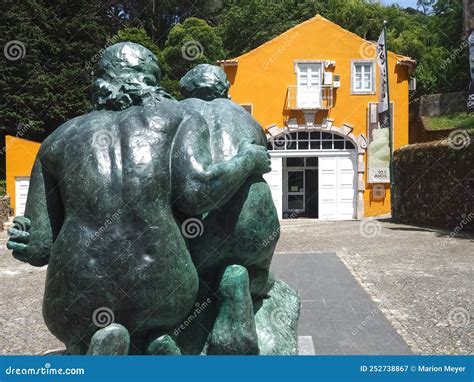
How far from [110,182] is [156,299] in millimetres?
556

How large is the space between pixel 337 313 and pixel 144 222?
12.1 feet

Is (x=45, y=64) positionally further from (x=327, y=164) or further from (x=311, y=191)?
(x=327, y=164)

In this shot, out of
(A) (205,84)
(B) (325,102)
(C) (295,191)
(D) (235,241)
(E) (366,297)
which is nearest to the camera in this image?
(D) (235,241)

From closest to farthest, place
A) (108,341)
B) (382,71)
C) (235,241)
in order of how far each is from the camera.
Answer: (108,341) → (235,241) → (382,71)

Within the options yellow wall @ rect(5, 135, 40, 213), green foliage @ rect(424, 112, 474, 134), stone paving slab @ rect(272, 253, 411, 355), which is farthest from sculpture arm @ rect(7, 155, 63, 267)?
green foliage @ rect(424, 112, 474, 134)

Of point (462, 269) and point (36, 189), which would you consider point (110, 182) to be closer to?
point (36, 189)

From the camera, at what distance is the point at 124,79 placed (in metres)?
2.45

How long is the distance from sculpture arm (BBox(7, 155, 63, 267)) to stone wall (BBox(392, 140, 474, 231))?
1234 centimetres

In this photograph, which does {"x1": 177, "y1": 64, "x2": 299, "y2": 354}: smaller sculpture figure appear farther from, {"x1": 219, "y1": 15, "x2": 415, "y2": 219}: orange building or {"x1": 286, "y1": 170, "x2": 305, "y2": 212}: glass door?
{"x1": 286, "y1": 170, "x2": 305, "y2": 212}: glass door

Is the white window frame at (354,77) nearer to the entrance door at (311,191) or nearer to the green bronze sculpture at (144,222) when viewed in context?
the entrance door at (311,191)

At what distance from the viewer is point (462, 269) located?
8.20 metres

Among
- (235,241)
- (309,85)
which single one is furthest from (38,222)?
(309,85)

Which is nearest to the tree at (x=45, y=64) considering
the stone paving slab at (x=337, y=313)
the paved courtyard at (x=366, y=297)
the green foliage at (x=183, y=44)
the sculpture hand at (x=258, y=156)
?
the green foliage at (x=183, y=44)

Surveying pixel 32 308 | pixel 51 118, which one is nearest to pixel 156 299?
pixel 32 308
